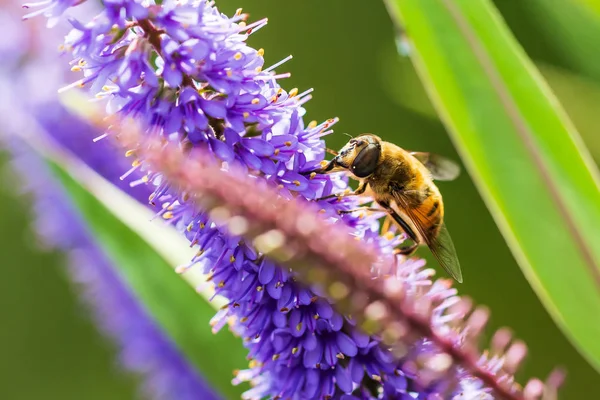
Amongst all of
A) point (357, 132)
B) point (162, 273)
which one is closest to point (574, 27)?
point (162, 273)

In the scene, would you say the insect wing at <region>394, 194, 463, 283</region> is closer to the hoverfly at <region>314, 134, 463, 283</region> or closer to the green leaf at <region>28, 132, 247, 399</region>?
the hoverfly at <region>314, 134, 463, 283</region>

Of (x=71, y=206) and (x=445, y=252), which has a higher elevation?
(x=445, y=252)

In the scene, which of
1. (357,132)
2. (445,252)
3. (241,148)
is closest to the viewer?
(241,148)

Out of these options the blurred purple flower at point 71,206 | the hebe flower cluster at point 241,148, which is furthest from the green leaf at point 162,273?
the hebe flower cluster at point 241,148

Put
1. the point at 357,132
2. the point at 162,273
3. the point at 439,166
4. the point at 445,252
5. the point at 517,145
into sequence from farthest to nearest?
the point at 357,132 < the point at 439,166 < the point at 162,273 < the point at 445,252 < the point at 517,145

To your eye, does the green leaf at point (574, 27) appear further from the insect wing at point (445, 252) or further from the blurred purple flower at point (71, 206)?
the blurred purple flower at point (71, 206)

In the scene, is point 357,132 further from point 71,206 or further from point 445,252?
point 445,252
